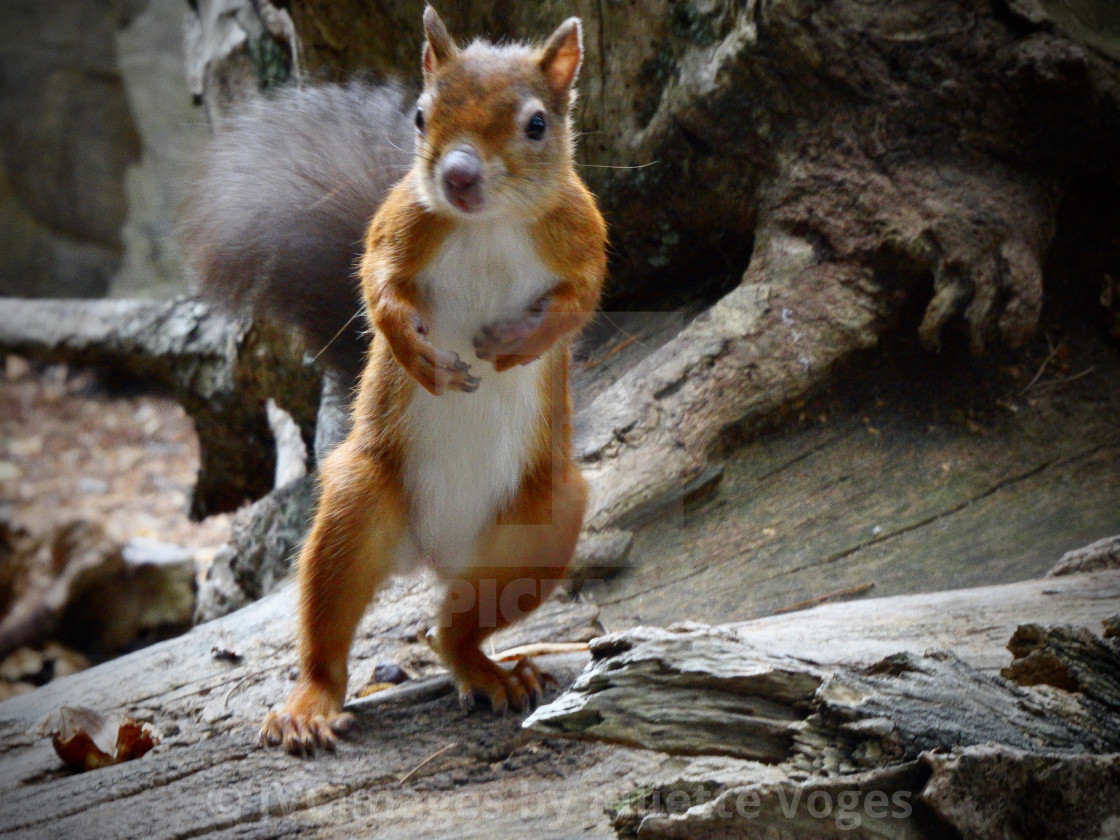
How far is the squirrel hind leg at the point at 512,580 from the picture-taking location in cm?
176

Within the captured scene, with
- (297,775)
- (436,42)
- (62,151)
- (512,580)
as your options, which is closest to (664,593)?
(512,580)

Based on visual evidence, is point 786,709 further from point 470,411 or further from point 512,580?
point 470,411

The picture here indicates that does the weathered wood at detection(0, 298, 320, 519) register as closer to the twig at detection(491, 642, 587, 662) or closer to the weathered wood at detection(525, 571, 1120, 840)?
the twig at detection(491, 642, 587, 662)

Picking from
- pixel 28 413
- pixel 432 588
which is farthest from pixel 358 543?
pixel 28 413

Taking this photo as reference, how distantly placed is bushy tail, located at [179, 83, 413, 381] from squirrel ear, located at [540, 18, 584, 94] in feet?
2.42

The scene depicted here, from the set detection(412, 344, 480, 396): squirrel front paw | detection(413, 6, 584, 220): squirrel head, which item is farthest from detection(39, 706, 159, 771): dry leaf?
detection(413, 6, 584, 220): squirrel head

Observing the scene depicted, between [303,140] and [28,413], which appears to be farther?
[28,413]

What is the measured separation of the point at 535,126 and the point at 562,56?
0.14m

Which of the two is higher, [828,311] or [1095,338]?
[828,311]

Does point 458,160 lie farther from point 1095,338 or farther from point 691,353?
point 1095,338

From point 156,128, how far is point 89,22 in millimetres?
749

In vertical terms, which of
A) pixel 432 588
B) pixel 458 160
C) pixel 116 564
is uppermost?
pixel 458 160

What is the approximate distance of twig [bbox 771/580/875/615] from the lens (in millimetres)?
2145

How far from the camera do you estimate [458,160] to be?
143cm
